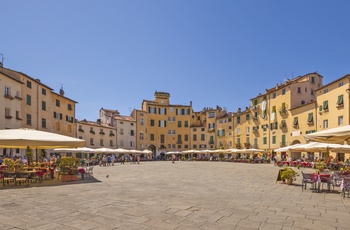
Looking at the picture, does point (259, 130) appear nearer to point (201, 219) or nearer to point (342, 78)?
point (342, 78)

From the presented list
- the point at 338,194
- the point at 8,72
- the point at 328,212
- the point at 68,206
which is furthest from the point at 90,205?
the point at 8,72

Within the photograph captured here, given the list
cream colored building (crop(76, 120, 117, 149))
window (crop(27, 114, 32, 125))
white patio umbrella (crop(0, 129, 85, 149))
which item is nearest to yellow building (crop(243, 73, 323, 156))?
cream colored building (crop(76, 120, 117, 149))

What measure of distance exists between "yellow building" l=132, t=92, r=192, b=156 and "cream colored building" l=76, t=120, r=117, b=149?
29.6ft

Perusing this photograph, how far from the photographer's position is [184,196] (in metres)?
9.22

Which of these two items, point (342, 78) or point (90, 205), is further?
point (342, 78)

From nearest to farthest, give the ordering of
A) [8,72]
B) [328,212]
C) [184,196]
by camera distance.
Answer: [328,212], [184,196], [8,72]

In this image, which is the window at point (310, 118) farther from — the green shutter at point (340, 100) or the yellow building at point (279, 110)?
the green shutter at point (340, 100)

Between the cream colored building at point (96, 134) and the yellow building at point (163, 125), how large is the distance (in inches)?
355

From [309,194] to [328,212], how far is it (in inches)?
123

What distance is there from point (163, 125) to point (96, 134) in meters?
19.2

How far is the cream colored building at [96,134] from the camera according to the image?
146 feet

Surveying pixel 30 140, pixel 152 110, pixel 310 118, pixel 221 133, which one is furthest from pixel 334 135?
pixel 152 110

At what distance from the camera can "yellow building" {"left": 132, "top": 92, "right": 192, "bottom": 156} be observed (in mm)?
60500


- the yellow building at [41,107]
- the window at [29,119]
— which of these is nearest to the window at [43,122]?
the yellow building at [41,107]
